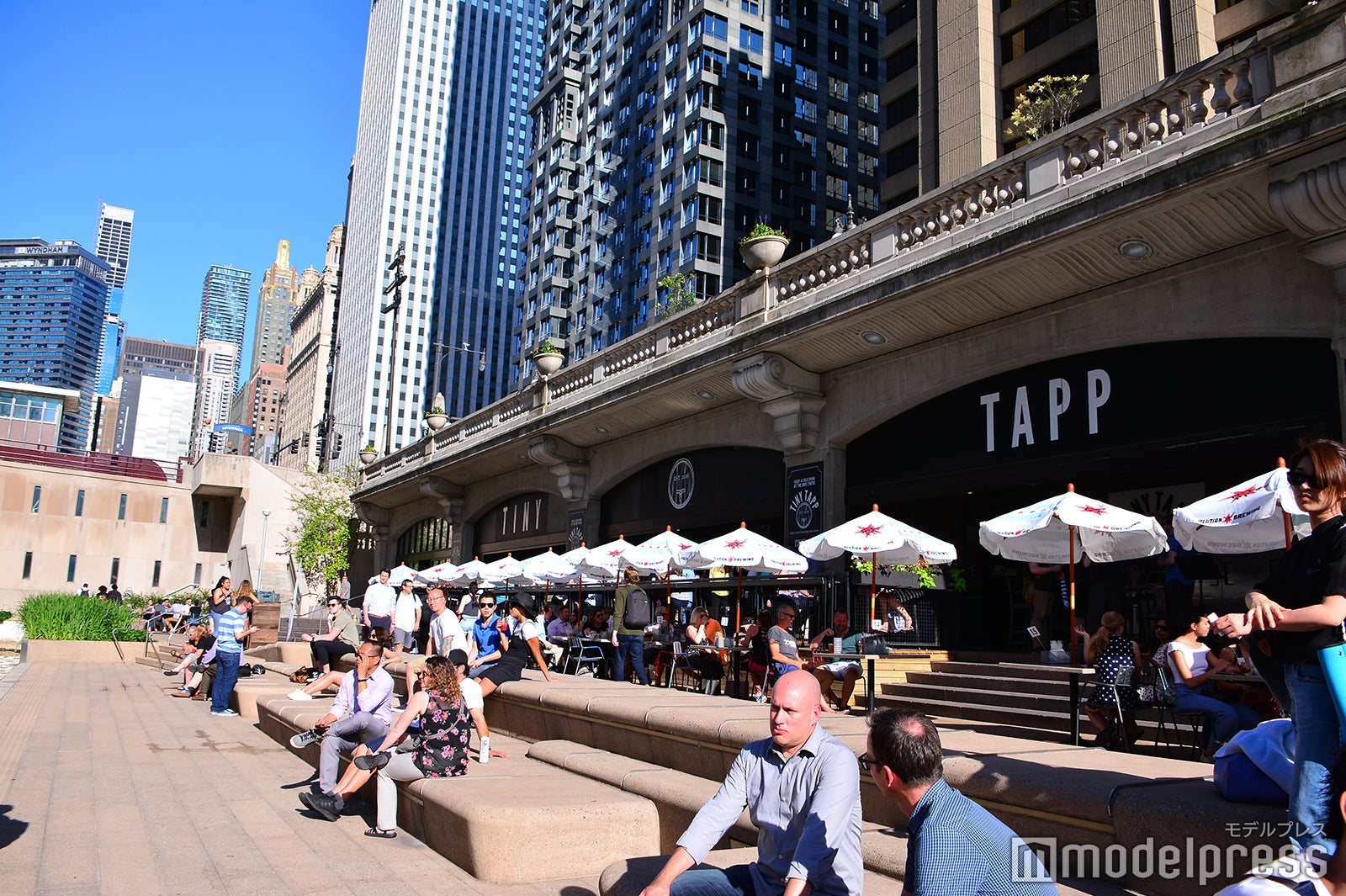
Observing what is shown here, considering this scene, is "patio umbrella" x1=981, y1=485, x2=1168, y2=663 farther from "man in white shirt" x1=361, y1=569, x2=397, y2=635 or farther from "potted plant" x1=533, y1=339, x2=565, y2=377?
"potted plant" x1=533, y1=339, x2=565, y2=377

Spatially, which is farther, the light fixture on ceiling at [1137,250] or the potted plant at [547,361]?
the potted plant at [547,361]

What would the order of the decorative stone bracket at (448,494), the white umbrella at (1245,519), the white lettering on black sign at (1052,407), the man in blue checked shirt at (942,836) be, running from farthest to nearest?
the decorative stone bracket at (448,494), the white lettering on black sign at (1052,407), the white umbrella at (1245,519), the man in blue checked shirt at (942,836)

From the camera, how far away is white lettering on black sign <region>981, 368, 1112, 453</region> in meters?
14.3

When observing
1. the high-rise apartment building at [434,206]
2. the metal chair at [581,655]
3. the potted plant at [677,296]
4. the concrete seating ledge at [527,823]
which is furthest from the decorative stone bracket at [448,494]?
the high-rise apartment building at [434,206]

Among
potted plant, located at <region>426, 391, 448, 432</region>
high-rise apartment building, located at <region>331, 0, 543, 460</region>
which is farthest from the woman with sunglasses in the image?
high-rise apartment building, located at <region>331, 0, 543, 460</region>

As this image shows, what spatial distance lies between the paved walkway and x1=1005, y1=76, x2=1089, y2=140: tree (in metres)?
23.0

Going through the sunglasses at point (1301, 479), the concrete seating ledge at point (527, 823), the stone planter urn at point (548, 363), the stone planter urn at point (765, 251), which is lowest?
the concrete seating ledge at point (527, 823)

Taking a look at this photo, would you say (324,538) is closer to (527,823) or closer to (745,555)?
(745,555)

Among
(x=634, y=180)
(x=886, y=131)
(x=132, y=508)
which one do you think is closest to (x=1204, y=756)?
(x=886, y=131)

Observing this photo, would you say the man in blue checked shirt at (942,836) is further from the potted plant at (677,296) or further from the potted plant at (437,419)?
the potted plant at (677,296)

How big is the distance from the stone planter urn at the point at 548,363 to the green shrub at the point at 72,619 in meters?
15.1

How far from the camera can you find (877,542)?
522 inches

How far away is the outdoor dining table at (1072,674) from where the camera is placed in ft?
28.2

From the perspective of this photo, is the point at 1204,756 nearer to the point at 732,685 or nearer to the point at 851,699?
the point at 851,699
